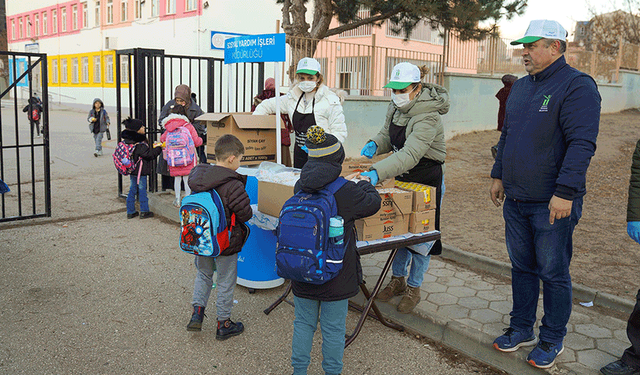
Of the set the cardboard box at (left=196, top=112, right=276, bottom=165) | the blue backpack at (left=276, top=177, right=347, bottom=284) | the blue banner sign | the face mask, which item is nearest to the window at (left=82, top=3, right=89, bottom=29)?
the blue banner sign

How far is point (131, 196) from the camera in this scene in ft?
24.2

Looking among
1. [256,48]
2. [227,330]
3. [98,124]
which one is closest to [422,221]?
[227,330]

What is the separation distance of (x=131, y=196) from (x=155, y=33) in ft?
79.3

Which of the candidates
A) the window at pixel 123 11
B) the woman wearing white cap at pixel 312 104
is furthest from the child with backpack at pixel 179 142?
the window at pixel 123 11

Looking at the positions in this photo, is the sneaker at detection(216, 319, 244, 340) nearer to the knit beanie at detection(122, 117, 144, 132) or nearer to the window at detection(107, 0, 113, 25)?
the knit beanie at detection(122, 117, 144, 132)

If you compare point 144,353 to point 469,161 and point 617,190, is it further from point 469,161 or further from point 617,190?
point 469,161

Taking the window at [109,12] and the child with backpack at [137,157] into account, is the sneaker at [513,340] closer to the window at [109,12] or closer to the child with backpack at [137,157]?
the child with backpack at [137,157]

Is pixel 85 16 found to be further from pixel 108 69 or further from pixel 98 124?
pixel 98 124

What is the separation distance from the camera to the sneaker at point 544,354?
3.36 meters

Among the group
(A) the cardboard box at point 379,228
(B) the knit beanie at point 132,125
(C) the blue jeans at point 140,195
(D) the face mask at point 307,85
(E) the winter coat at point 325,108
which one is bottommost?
(C) the blue jeans at point 140,195

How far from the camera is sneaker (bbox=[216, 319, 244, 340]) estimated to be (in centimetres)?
392

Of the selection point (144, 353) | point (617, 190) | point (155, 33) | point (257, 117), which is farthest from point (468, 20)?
point (155, 33)

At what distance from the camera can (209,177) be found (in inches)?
145

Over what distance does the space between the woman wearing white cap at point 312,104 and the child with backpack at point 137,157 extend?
2813 mm
